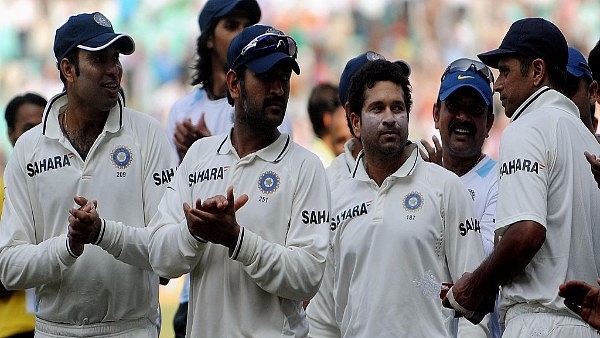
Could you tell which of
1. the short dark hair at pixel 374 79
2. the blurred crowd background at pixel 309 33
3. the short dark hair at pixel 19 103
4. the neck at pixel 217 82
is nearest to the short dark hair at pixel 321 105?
the neck at pixel 217 82

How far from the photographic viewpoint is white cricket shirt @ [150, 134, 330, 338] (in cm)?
502

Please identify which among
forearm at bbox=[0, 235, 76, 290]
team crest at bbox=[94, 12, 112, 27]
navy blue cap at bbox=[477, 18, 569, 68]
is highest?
navy blue cap at bbox=[477, 18, 569, 68]

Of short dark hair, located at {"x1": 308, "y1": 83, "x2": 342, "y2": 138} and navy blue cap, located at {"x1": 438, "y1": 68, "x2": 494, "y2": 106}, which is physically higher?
navy blue cap, located at {"x1": 438, "y1": 68, "x2": 494, "y2": 106}

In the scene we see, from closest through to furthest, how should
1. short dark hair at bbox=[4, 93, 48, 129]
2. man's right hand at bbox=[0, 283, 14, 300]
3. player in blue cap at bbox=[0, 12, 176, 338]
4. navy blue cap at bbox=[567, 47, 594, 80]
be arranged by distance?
player in blue cap at bbox=[0, 12, 176, 338], navy blue cap at bbox=[567, 47, 594, 80], man's right hand at bbox=[0, 283, 14, 300], short dark hair at bbox=[4, 93, 48, 129]

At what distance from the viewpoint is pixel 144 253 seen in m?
5.57

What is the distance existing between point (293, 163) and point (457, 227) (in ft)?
2.59

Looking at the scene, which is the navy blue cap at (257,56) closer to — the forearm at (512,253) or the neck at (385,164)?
the neck at (385,164)

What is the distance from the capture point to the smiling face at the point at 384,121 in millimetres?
5531

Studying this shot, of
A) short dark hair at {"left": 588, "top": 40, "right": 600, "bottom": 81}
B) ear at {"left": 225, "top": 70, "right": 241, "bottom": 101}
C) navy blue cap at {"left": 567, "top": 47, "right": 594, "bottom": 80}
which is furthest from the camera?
short dark hair at {"left": 588, "top": 40, "right": 600, "bottom": 81}

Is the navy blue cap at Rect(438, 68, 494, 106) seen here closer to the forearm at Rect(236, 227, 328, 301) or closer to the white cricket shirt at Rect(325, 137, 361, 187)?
the white cricket shirt at Rect(325, 137, 361, 187)

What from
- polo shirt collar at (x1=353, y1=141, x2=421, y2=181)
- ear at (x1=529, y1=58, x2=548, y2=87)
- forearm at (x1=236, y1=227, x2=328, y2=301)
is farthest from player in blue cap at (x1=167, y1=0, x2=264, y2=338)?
ear at (x1=529, y1=58, x2=548, y2=87)

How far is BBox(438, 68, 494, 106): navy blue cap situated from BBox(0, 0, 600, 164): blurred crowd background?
941cm

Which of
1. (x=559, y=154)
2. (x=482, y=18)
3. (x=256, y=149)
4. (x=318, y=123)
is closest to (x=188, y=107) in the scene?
(x=318, y=123)

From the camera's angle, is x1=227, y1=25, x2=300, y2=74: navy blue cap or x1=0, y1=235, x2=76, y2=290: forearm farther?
x1=0, y1=235, x2=76, y2=290: forearm
